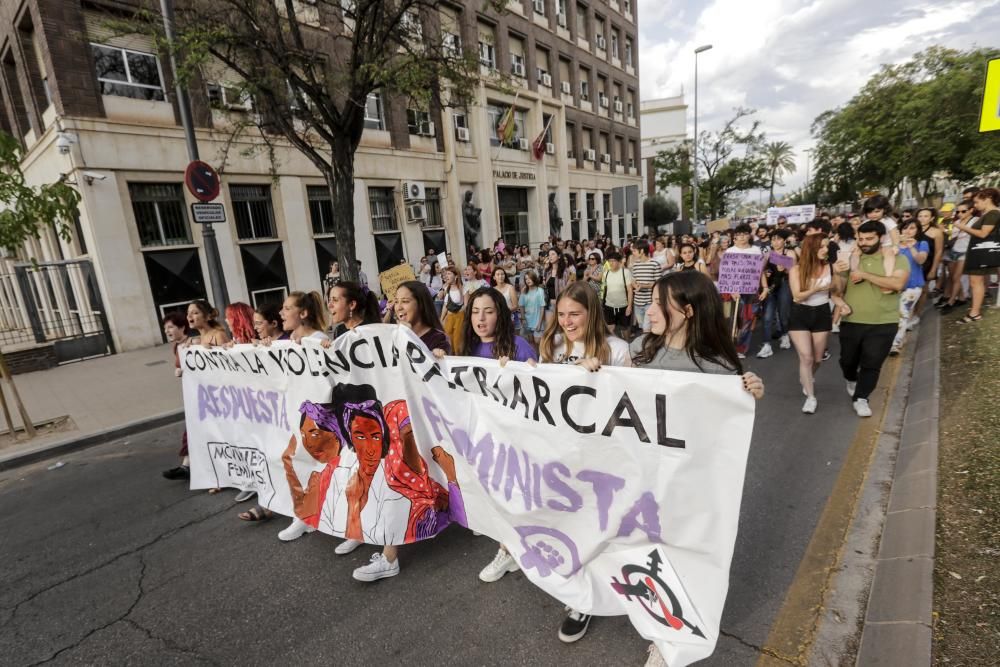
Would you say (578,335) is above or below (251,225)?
below

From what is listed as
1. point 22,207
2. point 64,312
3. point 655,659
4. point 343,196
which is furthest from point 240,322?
point 64,312

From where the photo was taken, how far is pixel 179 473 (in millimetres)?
4566

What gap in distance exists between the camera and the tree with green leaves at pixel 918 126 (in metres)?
24.1

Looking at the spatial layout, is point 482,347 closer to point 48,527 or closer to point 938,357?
point 48,527

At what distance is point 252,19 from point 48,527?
27.7 feet

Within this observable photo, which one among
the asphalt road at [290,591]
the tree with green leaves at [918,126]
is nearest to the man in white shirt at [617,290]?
the asphalt road at [290,591]

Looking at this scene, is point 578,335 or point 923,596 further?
point 578,335

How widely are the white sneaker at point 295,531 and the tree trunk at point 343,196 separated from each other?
6885mm

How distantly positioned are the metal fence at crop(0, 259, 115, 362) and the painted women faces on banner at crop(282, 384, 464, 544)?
10906 mm

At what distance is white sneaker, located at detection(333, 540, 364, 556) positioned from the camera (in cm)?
316

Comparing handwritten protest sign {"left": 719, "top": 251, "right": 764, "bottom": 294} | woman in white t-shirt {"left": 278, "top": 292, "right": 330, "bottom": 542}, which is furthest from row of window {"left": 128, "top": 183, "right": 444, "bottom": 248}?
handwritten protest sign {"left": 719, "top": 251, "right": 764, "bottom": 294}

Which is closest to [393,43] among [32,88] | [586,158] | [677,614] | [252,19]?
[252,19]

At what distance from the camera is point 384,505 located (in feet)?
9.64

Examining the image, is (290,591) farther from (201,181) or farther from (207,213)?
(201,181)
